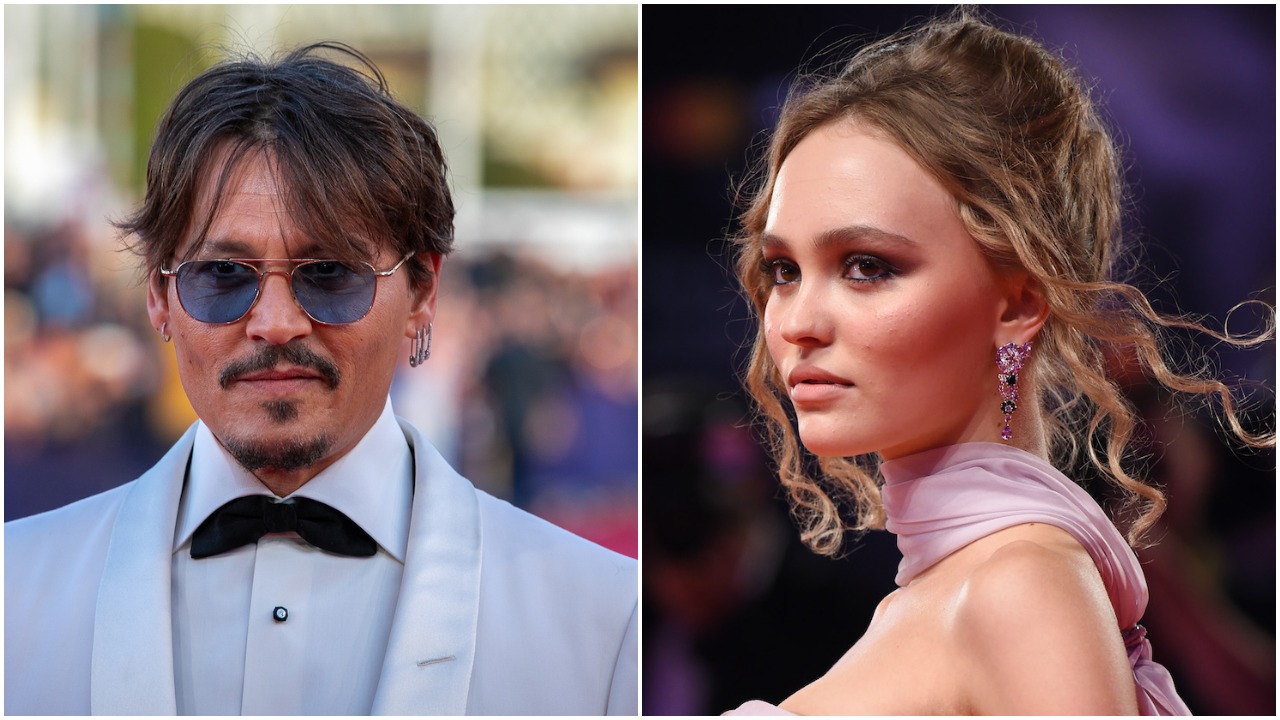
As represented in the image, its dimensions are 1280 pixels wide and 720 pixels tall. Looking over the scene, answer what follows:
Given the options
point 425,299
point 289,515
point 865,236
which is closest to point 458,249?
point 425,299

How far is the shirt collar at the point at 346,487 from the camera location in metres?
2.89

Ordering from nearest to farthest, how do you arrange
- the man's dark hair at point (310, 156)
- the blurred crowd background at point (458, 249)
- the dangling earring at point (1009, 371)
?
the dangling earring at point (1009, 371) < the man's dark hair at point (310, 156) < the blurred crowd background at point (458, 249)

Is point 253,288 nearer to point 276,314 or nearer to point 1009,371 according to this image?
point 276,314

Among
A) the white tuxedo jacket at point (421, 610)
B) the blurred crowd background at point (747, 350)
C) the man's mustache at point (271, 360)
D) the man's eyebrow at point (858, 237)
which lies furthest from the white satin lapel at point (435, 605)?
the man's eyebrow at point (858, 237)

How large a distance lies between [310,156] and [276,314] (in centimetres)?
36

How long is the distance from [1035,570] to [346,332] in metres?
1.49

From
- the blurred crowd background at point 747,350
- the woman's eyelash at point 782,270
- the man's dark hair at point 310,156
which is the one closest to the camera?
the woman's eyelash at point 782,270

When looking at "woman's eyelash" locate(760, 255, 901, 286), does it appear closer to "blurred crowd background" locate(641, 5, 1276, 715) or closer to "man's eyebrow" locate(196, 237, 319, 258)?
"blurred crowd background" locate(641, 5, 1276, 715)

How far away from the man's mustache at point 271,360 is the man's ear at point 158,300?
0.29 meters

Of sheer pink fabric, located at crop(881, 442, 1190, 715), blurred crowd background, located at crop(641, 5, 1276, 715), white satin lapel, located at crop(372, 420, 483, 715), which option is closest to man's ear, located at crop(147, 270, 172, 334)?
white satin lapel, located at crop(372, 420, 483, 715)

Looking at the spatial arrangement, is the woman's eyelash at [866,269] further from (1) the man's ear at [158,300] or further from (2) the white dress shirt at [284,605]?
(1) the man's ear at [158,300]

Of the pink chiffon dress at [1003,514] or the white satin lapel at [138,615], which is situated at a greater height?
the pink chiffon dress at [1003,514]

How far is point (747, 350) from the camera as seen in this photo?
346cm

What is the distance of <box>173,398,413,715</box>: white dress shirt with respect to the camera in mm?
2773
